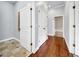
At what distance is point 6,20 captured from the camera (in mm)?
3547

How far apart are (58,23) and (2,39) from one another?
4.18 meters

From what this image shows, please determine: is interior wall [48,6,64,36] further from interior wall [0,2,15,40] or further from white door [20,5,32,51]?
white door [20,5,32,51]

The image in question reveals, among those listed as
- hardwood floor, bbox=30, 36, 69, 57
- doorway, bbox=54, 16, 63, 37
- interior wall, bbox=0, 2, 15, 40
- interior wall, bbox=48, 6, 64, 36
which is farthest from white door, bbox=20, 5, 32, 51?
interior wall, bbox=48, 6, 64, 36

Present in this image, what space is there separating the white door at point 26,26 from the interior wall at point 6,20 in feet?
2.55

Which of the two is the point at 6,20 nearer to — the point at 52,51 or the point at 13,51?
the point at 13,51

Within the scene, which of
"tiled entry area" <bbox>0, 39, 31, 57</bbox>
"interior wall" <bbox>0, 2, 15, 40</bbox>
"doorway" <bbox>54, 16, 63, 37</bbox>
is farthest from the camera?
"doorway" <bbox>54, 16, 63, 37</bbox>

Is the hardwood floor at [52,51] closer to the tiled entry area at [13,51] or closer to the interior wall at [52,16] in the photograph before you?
the tiled entry area at [13,51]

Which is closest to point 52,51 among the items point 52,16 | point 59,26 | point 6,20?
point 6,20

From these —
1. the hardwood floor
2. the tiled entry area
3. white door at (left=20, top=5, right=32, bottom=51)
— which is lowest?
the hardwood floor

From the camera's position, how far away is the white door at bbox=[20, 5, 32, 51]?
263 centimetres

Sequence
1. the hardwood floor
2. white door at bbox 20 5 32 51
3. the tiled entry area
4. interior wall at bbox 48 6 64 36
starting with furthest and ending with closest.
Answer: interior wall at bbox 48 6 64 36
white door at bbox 20 5 32 51
the hardwood floor
the tiled entry area

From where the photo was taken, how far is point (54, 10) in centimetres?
622

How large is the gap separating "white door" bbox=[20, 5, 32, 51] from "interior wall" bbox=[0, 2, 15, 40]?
778 millimetres

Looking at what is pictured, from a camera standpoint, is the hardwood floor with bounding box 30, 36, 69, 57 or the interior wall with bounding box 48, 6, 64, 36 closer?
the hardwood floor with bounding box 30, 36, 69, 57
